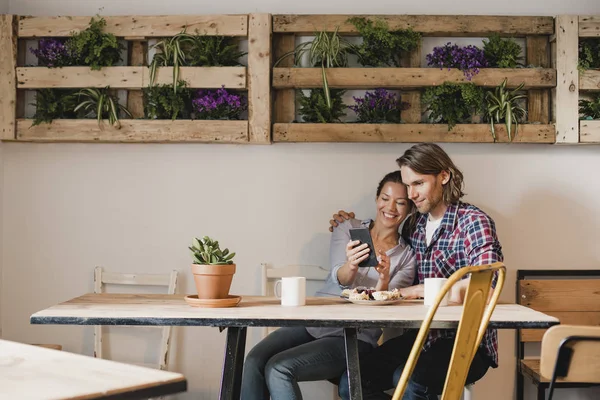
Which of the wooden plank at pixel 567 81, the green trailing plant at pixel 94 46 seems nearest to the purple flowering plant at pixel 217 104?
the green trailing plant at pixel 94 46

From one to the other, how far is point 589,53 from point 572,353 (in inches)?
80.0

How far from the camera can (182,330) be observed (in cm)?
345

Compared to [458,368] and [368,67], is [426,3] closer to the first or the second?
[368,67]

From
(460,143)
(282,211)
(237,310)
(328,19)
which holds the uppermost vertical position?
(328,19)

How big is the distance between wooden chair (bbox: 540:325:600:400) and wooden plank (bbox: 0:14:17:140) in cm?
271

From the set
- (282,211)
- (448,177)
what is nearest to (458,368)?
(448,177)

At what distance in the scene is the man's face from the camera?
2.81m

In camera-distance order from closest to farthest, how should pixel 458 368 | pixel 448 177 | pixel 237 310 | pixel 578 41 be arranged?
1. pixel 458 368
2. pixel 237 310
3. pixel 448 177
4. pixel 578 41

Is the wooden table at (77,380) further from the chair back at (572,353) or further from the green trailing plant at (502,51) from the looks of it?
the green trailing plant at (502,51)

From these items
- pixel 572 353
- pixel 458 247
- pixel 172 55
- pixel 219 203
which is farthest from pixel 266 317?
pixel 172 55

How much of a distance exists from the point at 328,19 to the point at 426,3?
1.68ft

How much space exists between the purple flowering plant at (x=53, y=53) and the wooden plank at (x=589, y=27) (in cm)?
249

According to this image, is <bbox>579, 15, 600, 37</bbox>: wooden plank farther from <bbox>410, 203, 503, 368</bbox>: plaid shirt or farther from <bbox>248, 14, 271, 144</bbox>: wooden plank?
<bbox>248, 14, 271, 144</bbox>: wooden plank

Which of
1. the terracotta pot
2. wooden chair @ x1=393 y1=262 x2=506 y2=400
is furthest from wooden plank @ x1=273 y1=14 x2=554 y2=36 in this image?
wooden chair @ x1=393 y1=262 x2=506 y2=400
